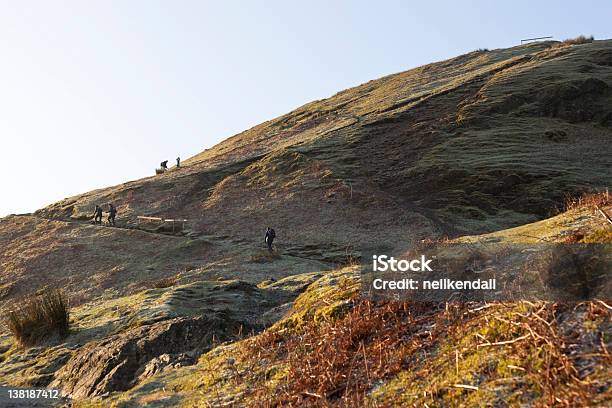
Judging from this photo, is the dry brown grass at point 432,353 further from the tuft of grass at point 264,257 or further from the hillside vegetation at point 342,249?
the tuft of grass at point 264,257

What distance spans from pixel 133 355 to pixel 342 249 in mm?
23433

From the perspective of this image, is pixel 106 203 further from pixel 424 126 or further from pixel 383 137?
pixel 424 126

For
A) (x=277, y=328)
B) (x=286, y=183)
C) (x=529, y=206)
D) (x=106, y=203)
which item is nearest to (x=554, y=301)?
(x=277, y=328)

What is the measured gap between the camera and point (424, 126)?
56.1 metres

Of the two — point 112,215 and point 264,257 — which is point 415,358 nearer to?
point 264,257

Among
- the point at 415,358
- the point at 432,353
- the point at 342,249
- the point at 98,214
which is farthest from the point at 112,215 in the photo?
the point at 432,353

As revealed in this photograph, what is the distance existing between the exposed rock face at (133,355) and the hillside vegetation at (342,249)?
56 millimetres

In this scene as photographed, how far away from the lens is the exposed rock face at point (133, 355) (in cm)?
1056

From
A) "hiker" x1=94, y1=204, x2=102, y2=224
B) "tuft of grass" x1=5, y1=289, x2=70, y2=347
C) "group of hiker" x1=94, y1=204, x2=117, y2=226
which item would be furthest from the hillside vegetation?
"group of hiker" x1=94, y1=204, x2=117, y2=226

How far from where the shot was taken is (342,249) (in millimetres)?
34156

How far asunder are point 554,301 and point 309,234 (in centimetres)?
3181

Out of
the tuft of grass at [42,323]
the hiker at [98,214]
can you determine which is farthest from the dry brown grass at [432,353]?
the hiker at [98,214]

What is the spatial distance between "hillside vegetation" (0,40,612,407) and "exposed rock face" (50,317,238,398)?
0.06 metres

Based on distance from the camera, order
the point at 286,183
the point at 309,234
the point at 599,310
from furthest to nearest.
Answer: the point at 286,183, the point at 309,234, the point at 599,310
